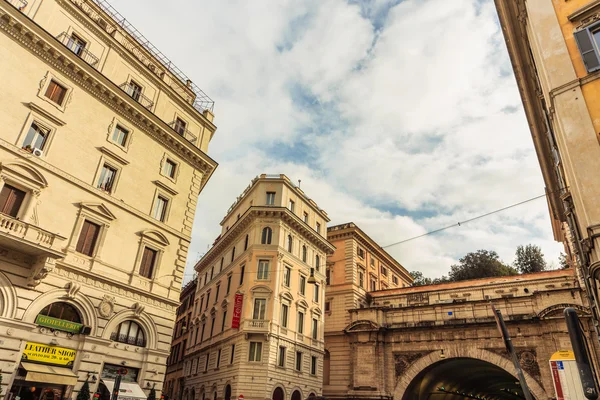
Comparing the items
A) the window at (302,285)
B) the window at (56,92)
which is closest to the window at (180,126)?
the window at (56,92)

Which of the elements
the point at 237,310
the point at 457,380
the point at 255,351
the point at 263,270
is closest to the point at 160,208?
the point at 263,270

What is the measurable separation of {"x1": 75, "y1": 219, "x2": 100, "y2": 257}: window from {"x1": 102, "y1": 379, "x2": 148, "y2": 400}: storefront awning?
610 cm

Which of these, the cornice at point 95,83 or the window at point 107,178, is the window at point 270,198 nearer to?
the cornice at point 95,83

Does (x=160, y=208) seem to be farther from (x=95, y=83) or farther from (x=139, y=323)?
(x=95, y=83)

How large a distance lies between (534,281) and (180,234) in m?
32.4

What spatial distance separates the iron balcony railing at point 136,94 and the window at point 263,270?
1683 centimetres

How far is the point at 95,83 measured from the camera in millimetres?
21234

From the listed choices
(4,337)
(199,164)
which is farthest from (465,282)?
(4,337)

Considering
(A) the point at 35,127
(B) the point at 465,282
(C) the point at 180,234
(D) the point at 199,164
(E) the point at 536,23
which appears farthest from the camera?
(B) the point at 465,282

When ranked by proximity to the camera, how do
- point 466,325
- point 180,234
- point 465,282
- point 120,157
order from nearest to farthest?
point 120,157, point 180,234, point 466,325, point 465,282

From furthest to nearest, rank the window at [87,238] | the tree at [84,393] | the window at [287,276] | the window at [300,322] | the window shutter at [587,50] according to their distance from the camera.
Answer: the window at [300,322]
the window at [287,276]
the window at [87,238]
the tree at [84,393]
the window shutter at [587,50]

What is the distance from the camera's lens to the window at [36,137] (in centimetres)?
1798

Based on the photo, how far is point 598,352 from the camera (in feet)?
91.8

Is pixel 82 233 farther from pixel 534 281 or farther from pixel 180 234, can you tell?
pixel 534 281
